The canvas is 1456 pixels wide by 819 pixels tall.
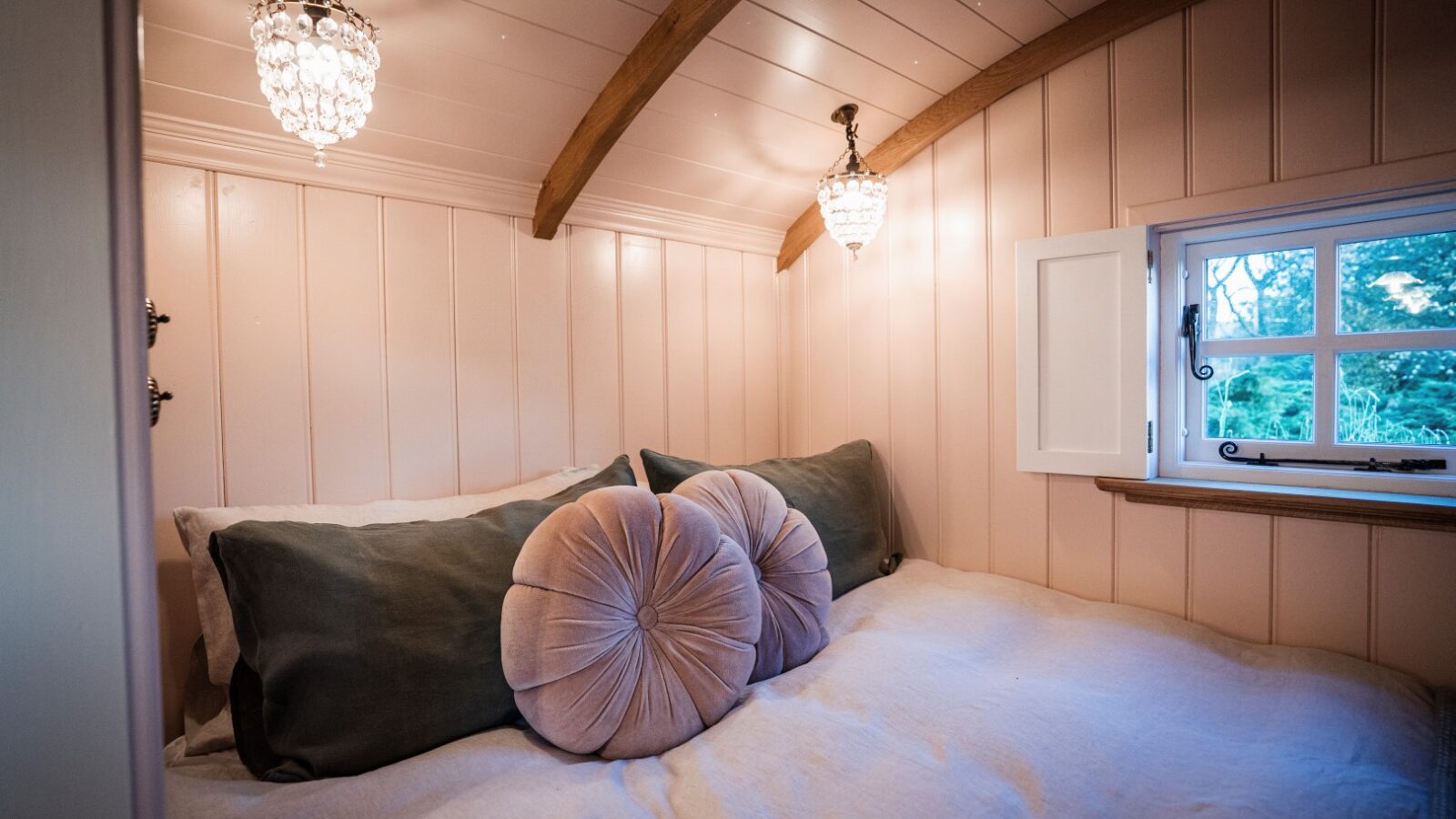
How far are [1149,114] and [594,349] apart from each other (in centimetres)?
181

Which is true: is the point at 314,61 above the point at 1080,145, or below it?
below

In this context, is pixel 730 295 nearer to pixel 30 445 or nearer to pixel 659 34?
pixel 659 34

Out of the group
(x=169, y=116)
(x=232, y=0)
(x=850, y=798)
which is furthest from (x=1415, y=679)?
(x=169, y=116)

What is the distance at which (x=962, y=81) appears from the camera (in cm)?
203

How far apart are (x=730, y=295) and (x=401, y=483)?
4.60 ft

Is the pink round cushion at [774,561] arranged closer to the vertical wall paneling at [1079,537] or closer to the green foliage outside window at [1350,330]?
the vertical wall paneling at [1079,537]

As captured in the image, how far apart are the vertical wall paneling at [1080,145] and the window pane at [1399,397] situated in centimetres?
72

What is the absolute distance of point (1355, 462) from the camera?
156 centimetres

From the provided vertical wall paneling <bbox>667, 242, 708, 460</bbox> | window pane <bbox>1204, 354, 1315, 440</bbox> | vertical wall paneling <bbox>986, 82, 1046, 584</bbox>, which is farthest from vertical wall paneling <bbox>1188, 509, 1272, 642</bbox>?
vertical wall paneling <bbox>667, 242, 708, 460</bbox>

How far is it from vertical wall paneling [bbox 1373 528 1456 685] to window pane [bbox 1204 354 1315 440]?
13.6 inches

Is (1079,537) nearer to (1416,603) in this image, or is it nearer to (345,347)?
(1416,603)

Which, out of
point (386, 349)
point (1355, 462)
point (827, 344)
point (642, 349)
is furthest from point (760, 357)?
point (1355, 462)

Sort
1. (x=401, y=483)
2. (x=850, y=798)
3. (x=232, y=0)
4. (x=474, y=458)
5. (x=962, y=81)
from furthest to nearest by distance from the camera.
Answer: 1. (x=962, y=81)
2. (x=474, y=458)
3. (x=401, y=483)
4. (x=232, y=0)
5. (x=850, y=798)

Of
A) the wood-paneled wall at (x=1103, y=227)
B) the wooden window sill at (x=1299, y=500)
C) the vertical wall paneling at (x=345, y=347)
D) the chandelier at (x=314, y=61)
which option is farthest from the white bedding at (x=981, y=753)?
the chandelier at (x=314, y=61)
